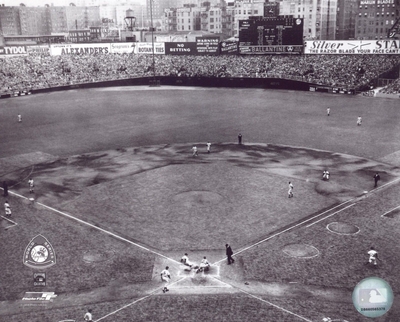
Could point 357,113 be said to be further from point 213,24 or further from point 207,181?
point 213,24

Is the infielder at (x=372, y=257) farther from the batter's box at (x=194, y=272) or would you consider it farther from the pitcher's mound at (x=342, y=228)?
the batter's box at (x=194, y=272)

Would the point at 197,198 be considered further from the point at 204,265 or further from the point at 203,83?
the point at 203,83

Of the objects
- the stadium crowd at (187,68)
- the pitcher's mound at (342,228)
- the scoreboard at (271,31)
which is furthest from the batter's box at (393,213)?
the scoreboard at (271,31)

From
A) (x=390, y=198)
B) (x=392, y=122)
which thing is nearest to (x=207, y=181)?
(x=390, y=198)

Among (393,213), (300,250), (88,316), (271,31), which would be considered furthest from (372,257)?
(271,31)

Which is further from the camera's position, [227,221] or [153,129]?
[153,129]

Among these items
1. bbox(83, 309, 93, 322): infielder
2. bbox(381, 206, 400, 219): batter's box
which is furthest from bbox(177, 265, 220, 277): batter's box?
bbox(381, 206, 400, 219): batter's box
